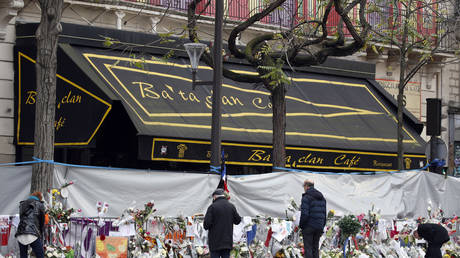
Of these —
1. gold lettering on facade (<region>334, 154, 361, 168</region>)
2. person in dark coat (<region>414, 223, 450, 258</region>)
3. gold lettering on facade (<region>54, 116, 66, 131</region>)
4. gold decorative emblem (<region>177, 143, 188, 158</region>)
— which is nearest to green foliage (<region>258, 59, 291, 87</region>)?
gold decorative emblem (<region>177, 143, 188, 158</region>)

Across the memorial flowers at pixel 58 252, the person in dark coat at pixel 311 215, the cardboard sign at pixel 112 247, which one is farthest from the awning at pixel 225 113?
the memorial flowers at pixel 58 252

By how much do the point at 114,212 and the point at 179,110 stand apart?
18.5ft

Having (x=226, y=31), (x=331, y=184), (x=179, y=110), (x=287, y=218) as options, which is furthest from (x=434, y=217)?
(x=226, y=31)

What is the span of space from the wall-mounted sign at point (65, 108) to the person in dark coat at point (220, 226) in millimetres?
5363

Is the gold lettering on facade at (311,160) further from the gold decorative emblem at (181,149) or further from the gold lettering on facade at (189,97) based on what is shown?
the gold decorative emblem at (181,149)

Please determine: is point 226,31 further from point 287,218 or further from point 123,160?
point 287,218

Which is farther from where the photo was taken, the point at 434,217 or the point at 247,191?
the point at 434,217

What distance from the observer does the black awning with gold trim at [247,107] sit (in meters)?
17.7

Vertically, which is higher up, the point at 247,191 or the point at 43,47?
the point at 43,47

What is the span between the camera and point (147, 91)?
1805cm

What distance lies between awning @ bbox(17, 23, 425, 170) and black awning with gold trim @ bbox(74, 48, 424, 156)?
0.09 ft

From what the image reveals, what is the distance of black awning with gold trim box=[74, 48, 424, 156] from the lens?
17656mm

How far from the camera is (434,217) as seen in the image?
53.8 feet

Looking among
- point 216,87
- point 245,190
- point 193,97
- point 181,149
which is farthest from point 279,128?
point 193,97
